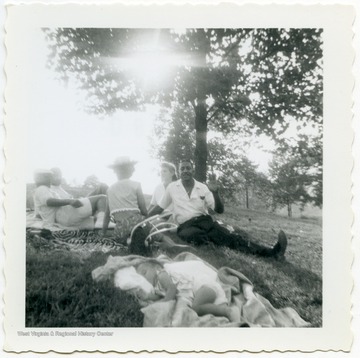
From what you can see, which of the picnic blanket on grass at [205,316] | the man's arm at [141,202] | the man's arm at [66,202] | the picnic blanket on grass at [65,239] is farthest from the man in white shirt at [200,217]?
the man's arm at [66,202]

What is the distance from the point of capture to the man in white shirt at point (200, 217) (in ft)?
12.0

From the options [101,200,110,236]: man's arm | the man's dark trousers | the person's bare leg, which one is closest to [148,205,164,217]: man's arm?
the man's dark trousers

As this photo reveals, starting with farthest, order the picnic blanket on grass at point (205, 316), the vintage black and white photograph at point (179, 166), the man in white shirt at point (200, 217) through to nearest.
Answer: the man in white shirt at point (200, 217)
the vintage black and white photograph at point (179, 166)
the picnic blanket on grass at point (205, 316)

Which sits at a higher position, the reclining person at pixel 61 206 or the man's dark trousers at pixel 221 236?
the reclining person at pixel 61 206

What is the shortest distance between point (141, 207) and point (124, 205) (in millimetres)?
154

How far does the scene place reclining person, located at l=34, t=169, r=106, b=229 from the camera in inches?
141

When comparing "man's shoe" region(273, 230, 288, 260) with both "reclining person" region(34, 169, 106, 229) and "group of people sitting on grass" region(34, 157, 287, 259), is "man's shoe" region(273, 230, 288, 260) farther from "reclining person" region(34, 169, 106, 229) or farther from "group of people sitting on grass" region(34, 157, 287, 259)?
"reclining person" region(34, 169, 106, 229)

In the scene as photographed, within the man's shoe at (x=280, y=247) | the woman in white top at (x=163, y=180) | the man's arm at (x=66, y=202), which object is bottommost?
the man's shoe at (x=280, y=247)

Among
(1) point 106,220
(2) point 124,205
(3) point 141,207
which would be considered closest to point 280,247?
(3) point 141,207

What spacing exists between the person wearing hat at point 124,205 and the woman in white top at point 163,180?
10cm

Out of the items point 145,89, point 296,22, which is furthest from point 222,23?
point 145,89

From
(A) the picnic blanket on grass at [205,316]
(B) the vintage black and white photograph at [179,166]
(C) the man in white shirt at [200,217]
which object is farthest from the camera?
(C) the man in white shirt at [200,217]

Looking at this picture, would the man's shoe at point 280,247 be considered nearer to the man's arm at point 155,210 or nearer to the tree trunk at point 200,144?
the tree trunk at point 200,144

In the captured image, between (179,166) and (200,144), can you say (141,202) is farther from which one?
(200,144)
